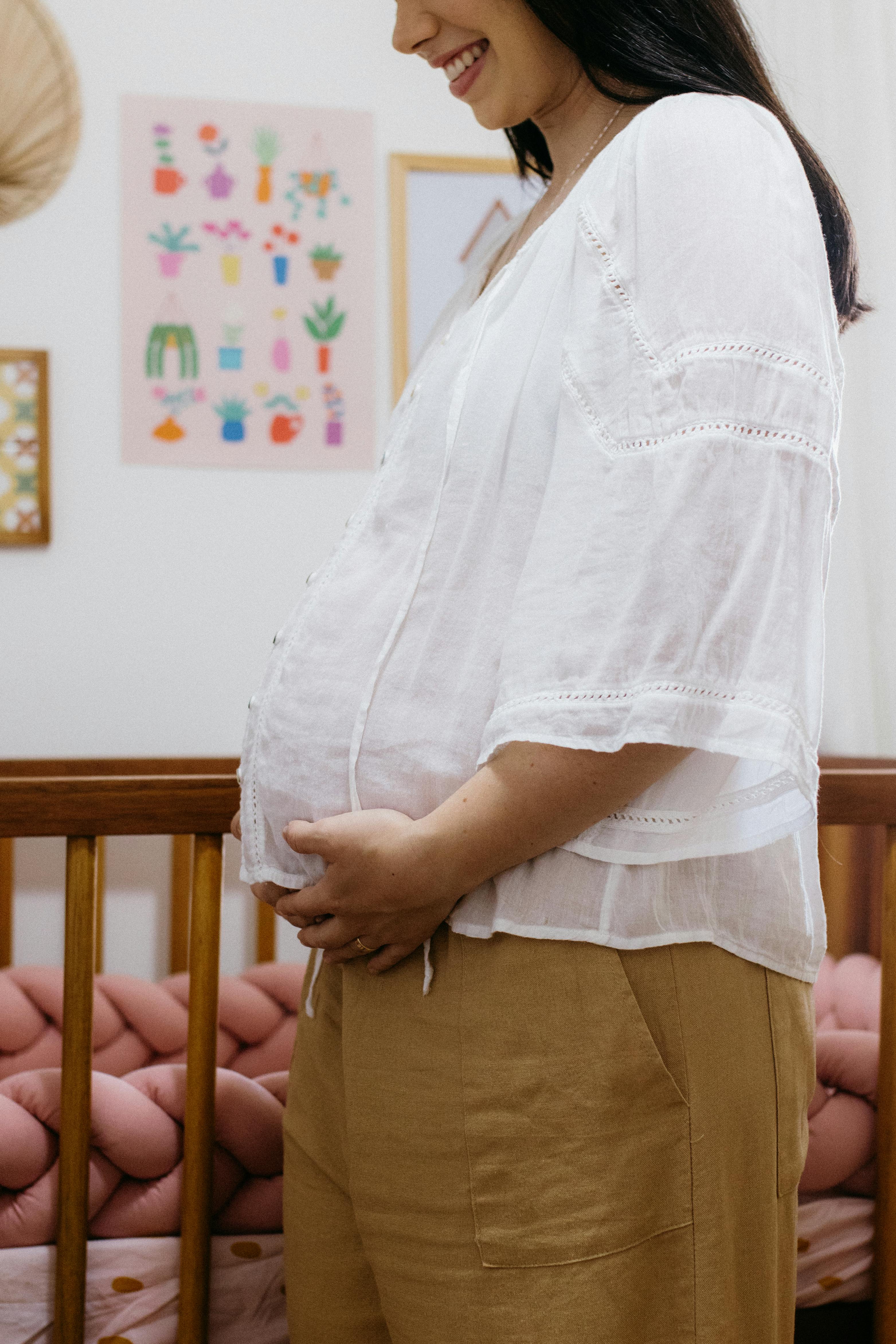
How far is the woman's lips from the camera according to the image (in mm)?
632

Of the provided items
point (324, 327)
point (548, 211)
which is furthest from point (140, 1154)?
point (324, 327)

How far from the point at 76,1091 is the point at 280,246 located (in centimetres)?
136

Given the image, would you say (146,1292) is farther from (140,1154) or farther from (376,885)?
(376,885)

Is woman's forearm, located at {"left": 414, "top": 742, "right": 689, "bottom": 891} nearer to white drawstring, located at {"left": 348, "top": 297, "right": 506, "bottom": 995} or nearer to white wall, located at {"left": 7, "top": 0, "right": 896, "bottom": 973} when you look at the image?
white drawstring, located at {"left": 348, "top": 297, "right": 506, "bottom": 995}

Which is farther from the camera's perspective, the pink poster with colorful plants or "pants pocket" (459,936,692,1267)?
the pink poster with colorful plants

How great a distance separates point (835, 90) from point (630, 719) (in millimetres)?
1524

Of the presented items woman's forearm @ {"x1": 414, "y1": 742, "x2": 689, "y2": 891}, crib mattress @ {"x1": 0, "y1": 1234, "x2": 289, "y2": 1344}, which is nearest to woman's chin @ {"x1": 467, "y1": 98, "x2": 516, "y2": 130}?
woman's forearm @ {"x1": 414, "y1": 742, "x2": 689, "y2": 891}

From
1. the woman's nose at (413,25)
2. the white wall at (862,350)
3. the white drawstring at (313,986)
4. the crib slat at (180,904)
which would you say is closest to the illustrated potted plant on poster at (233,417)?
the crib slat at (180,904)

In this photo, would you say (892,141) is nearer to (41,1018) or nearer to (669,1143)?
(669,1143)

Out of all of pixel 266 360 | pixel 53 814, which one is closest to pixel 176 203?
pixel 266 360

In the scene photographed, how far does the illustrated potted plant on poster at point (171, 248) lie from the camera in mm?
1650

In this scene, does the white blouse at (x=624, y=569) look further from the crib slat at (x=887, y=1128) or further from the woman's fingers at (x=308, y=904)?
the crib slat at (x=887, y=1128)

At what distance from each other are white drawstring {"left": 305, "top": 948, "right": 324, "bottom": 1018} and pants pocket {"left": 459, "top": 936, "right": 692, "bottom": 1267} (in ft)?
0.54

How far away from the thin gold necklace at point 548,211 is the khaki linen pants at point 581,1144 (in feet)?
1.46
